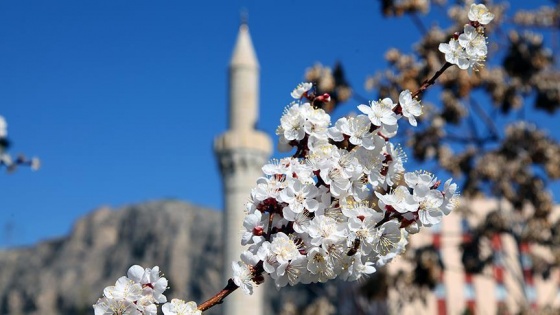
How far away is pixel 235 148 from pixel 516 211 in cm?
1676

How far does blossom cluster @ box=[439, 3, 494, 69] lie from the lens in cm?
232

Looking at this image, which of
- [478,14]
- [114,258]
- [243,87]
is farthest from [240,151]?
[114,258]

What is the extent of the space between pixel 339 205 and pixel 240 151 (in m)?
27.7

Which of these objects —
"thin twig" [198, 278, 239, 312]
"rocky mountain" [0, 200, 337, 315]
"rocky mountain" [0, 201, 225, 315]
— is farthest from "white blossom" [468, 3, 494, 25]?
"rocky mountain" [0, 201, 225, 315]

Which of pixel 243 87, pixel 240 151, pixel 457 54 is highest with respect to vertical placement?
pixel 243 87

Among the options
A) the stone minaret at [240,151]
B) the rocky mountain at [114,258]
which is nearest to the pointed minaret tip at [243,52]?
the stone minaret at [240,151]

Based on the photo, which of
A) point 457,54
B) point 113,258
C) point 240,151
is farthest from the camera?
point 113,258

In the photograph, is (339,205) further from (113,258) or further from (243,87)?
(113,258)

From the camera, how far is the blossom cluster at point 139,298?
2000 millimetres

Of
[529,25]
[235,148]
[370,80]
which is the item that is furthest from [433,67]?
[235,148]

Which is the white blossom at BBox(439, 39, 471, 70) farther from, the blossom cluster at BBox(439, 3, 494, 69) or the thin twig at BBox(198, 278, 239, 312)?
the thin twig at BBox(198, 278, 239, 312)

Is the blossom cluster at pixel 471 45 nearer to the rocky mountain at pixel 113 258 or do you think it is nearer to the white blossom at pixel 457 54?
the white blossom at pixel 457 54

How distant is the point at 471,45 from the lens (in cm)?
234

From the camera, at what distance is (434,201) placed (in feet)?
7.06
